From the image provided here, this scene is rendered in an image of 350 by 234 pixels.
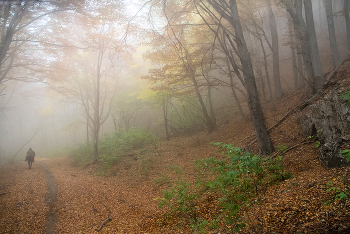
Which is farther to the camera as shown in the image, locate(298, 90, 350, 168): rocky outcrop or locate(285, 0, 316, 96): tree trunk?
locate(285, 0, 316, 96): tree trunk

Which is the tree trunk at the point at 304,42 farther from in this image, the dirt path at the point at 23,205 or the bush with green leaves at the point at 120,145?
A: the dirt path at the point at 23,205

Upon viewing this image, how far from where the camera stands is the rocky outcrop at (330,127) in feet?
12.7

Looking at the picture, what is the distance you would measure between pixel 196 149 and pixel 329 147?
7131mm

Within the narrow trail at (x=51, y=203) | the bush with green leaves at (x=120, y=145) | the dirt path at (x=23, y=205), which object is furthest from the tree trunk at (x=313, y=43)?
the dirt path at (x=23, y=205)

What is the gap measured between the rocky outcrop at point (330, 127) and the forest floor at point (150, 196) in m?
0.26

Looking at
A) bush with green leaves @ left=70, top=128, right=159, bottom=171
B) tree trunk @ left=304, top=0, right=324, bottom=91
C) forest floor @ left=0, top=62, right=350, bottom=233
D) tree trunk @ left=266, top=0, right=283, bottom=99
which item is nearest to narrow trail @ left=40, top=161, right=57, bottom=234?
forest floor @ left=0, top=62, right=350, bottom=233

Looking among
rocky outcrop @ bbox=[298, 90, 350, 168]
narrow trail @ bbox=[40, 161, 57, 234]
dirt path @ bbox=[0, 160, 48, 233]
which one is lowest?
narrow trail @ bbox=[40, 161, 57, 234]

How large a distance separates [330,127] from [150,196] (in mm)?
5860

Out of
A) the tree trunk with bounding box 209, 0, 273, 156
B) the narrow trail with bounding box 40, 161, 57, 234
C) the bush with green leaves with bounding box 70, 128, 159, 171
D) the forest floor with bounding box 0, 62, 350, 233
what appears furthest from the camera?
the bush with green leaves with bounding box 70, 128, 159, 171

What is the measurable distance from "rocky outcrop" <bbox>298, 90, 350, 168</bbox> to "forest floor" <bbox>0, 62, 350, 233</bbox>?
26 centimetres

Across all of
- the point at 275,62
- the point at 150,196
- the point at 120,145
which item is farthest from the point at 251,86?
the point at 120,145

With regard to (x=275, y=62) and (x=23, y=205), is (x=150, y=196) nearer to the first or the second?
(x=23, y=205)

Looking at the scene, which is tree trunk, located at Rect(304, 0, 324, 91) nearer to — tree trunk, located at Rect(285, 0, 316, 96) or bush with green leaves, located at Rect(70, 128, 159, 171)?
tree trunk, located at Rect(285, 0, 316, 96)

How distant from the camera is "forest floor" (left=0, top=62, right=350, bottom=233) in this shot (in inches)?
107
